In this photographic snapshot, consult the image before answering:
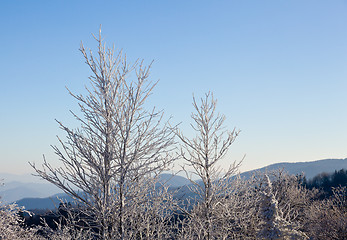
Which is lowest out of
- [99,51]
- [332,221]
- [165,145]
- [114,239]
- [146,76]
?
[332,221]

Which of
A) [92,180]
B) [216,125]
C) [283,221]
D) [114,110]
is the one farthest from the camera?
[283,221]

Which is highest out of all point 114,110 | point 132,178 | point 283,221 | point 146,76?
point 146,76

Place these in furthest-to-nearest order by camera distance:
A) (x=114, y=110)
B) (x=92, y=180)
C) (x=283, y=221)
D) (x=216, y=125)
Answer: (x=283, y=221), (x=216, y=125), (x=114, y=110), (x=92, y=180)

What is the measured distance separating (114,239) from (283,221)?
27.1 ft

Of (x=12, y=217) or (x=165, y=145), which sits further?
(x=12, y=217)

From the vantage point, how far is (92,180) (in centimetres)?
649

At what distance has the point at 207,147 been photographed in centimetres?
1002

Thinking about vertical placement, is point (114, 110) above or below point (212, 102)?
below

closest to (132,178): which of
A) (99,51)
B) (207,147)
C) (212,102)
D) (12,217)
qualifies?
(99,51)

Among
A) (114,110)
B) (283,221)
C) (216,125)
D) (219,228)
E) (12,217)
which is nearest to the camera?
(114,110)

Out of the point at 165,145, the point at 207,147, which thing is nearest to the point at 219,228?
the point at 207,147

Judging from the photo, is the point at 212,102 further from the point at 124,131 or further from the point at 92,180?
the point at 92,180

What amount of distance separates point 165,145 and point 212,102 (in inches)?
147

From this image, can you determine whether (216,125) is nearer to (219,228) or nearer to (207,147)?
(207,147)
